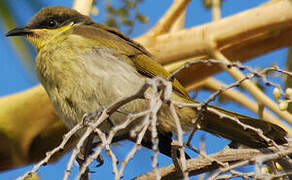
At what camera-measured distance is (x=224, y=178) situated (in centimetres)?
212

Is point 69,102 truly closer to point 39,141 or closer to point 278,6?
point 39,141

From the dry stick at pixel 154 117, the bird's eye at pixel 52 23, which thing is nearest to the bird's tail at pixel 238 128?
the dry stick at pixel 154 117

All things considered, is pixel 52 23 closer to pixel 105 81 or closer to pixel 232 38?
pixel 105 81

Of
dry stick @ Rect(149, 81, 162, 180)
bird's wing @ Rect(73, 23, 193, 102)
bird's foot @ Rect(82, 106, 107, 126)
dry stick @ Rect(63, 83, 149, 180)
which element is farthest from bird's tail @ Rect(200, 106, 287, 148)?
dry stick @ Rect(149, 81, 162, 180)

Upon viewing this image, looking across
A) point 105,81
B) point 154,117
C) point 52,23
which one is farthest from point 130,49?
point 154,117

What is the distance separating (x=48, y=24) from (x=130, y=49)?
0.76m

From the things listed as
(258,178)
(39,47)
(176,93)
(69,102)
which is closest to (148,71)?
(176,93)

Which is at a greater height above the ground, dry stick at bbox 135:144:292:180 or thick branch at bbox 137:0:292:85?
thick branch at bbox 137:0:292:85

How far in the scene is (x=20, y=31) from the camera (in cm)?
412

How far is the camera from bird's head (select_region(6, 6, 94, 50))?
13.5 ft

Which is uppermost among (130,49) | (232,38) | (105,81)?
(232,38)

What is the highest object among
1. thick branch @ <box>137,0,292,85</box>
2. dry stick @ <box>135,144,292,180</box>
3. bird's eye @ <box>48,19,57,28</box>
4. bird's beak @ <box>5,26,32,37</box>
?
thick branch @ <box>137,0,292,85</box>

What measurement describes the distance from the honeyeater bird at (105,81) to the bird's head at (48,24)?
1 cm

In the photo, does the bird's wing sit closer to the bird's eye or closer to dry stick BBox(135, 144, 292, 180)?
the bird's eye
